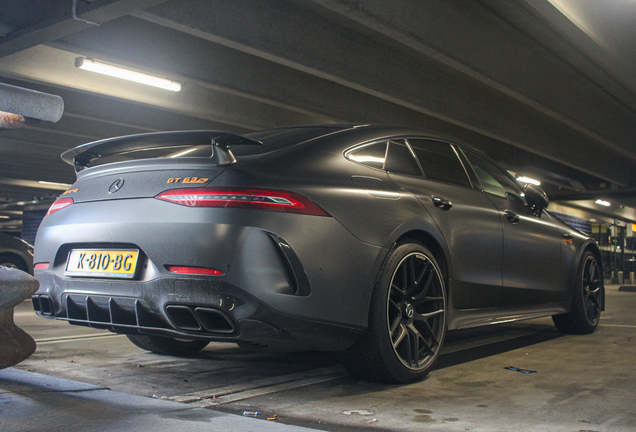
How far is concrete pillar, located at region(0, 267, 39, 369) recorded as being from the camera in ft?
8.19

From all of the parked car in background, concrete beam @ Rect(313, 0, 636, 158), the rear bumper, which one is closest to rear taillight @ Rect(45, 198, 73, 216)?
the rear bumper

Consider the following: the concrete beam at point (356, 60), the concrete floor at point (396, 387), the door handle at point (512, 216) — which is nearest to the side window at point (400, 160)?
the door handle at point (512, 216)

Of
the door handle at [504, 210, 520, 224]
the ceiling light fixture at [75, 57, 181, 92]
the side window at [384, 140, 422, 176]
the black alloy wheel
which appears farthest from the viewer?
the ceiling light fixture at [75, 57, 181, 92]

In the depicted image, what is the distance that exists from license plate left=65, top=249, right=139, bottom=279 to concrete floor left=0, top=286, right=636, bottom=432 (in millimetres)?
582

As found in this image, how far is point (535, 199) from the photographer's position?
Answer: 185 inches

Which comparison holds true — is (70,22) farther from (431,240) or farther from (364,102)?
(364,102)

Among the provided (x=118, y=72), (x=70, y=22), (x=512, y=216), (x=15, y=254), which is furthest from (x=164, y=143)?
(x=15, y=254)

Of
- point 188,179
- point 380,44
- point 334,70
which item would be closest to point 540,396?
point 188,179

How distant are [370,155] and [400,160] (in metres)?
0.28

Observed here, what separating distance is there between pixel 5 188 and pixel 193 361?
25.9 metres

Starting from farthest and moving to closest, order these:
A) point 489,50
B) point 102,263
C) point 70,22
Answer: point 489,50 < point 70,22 < point 102,263

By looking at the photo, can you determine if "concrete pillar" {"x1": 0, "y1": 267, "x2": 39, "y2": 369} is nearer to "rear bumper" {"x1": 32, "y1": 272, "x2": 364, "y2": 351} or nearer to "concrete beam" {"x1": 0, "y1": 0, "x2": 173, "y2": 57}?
"rear bumper" {"x1": 32, "y1": 272, "x2": 364, "y2": 351}

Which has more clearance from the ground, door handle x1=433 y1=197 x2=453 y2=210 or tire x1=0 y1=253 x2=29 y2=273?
door handle x1=433 y1=197 x2=453 y2=210

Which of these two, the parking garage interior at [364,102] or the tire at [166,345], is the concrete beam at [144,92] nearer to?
the parking garage interior at [364,102]
